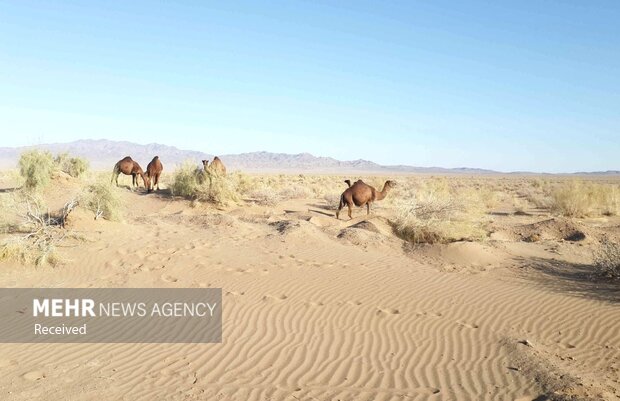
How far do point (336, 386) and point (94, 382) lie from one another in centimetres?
261

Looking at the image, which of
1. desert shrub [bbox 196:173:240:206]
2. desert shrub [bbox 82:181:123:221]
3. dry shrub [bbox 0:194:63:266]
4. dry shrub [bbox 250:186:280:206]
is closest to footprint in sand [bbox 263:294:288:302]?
dry shrub [bbox 0:194:63:266]

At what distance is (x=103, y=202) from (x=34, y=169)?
6.97m

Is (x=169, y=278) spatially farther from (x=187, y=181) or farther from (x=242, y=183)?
(x=242, y=183)

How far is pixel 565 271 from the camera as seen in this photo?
10609 millimetres

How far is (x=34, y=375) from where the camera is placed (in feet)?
17.6

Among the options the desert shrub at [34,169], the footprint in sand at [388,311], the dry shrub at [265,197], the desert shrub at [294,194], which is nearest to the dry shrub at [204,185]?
the dry shrub at [265,197]

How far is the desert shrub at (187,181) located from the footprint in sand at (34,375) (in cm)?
1258

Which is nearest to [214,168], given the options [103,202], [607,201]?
[103,202]

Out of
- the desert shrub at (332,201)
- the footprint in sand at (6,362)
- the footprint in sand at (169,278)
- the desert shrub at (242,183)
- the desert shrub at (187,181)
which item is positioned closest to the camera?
the footprint in sand at (6,362)

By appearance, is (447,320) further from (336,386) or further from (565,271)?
(565,271)

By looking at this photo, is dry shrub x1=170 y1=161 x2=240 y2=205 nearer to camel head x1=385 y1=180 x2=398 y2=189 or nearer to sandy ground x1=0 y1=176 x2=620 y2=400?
sandy ground x1=0 y1=176 x2=620 y2=400

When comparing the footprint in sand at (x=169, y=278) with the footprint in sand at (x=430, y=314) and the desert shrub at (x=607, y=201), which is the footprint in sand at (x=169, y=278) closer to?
the footprint in sand at (x=430, y=314)

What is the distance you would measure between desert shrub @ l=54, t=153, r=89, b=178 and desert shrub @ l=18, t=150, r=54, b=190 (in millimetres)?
4973

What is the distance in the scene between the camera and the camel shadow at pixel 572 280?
8.86 m
